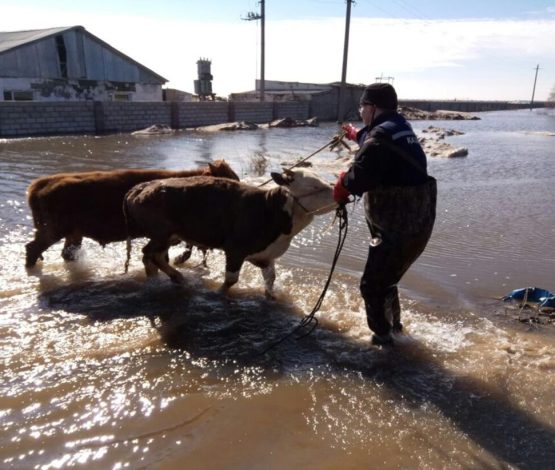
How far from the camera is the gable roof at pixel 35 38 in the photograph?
115 ft

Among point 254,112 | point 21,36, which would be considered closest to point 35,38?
point 21,36

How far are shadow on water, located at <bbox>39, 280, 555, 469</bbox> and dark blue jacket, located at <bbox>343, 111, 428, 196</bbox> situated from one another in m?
1.61

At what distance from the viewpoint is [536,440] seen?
3.53 metres

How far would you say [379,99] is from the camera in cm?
446

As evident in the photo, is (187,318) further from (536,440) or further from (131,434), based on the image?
(536,440)

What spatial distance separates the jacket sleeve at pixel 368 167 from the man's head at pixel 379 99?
1.50 feet

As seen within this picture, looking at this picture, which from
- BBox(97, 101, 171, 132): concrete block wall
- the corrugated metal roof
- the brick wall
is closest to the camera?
the brick wall

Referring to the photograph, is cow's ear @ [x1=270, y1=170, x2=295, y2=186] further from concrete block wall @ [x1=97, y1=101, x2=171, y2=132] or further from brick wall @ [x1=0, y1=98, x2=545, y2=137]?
concrete block wall @ [x1=97, y1=101, x2=171, y2=132]

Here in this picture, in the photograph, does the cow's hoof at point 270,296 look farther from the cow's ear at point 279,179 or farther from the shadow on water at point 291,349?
the cow's ear at point 279,179

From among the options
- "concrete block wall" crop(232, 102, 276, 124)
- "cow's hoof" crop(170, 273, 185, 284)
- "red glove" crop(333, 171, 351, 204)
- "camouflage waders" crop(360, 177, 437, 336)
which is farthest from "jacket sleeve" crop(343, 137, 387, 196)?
"concrete block wall" crop(232, 102, 276, 124)

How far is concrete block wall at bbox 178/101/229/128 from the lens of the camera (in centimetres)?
3781

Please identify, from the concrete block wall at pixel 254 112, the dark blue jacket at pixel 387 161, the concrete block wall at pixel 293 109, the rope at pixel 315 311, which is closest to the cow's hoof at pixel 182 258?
the rope at pixel 315 311

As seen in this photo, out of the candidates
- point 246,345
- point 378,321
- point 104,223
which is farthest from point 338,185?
point 104,223

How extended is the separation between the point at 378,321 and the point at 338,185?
4.50 feet
